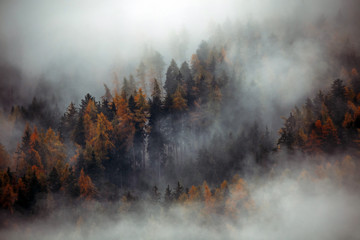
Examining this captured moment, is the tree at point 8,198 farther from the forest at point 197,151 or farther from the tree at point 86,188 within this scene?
the tree at point 86,188

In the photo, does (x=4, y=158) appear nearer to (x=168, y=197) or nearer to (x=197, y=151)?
(x=168, y=197)

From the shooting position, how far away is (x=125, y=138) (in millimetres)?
49688

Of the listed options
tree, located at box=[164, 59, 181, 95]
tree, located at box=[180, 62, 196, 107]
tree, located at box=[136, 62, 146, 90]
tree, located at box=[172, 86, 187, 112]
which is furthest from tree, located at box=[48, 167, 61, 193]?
tree, located at box=[136, 62, 146, 90]

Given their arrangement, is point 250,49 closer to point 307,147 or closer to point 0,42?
point 307,147

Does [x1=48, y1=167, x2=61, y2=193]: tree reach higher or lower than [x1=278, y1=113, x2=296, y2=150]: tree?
lower

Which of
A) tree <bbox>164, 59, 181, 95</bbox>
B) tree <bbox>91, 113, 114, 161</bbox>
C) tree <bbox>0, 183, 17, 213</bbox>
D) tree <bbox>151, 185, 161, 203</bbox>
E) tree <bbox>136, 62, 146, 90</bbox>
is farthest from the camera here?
Result: tree <bbox>136, 62, 146, 90</bbox>

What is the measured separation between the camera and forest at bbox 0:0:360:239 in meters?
43.5

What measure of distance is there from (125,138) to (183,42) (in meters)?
33.0

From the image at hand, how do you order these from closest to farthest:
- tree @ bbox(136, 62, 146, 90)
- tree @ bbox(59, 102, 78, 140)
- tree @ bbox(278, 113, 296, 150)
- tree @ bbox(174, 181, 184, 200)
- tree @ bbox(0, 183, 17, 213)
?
tree @ bbox(0, 183, 17, 213), tree @ bbox(174, 181, 184, 200), tree @ bbox(278, 113, 296, 150), tree @ bbox(59, 102, 78, 140), tree @ bbox(136, 62, 146, 90)

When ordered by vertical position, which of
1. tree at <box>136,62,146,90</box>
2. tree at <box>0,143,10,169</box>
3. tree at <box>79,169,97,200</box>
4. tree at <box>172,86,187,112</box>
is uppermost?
tree at <box>136,62,146,90</box>

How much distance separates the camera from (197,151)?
5138 cm

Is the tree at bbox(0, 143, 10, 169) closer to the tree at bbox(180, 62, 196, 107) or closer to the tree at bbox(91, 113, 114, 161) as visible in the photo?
the tree at bbox(91, 113, 114, 161)

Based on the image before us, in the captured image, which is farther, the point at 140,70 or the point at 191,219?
the point at 140,70

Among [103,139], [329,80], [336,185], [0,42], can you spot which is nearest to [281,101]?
[329,80]
